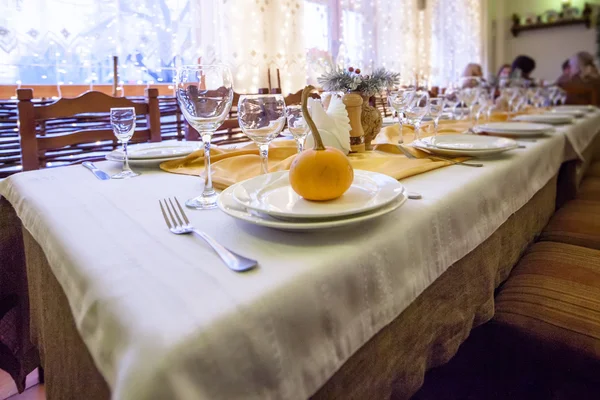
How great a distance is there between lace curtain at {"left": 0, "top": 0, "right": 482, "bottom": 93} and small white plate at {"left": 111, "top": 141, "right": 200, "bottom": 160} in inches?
22.4

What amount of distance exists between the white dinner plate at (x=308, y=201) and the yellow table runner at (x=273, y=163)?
14cm

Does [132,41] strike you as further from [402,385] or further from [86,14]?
[402,385]

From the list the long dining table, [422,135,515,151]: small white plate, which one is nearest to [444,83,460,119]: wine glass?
[422,135,515,151]: small white plate

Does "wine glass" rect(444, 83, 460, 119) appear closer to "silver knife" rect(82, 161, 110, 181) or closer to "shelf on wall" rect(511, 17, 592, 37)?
"silver knife" rect(82, 161, 110, 181)

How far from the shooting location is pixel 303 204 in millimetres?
561

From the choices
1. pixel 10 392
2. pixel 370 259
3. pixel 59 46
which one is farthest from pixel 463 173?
pixel 59 46

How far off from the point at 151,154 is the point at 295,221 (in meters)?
A: 0.60

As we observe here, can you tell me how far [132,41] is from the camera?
7.21 ft

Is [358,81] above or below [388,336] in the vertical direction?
above

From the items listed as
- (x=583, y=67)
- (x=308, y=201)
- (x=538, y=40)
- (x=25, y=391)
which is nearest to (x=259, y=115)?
(x=308, y=201)

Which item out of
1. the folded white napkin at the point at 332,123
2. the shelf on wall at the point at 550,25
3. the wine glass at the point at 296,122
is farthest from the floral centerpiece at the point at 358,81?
the shelf on wall at the point at 550,25

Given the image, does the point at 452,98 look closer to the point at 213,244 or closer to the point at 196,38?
the point at 196,38

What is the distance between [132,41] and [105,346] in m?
2.18

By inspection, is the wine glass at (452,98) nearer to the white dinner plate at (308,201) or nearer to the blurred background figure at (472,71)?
the white dinner plate at (308,201)
